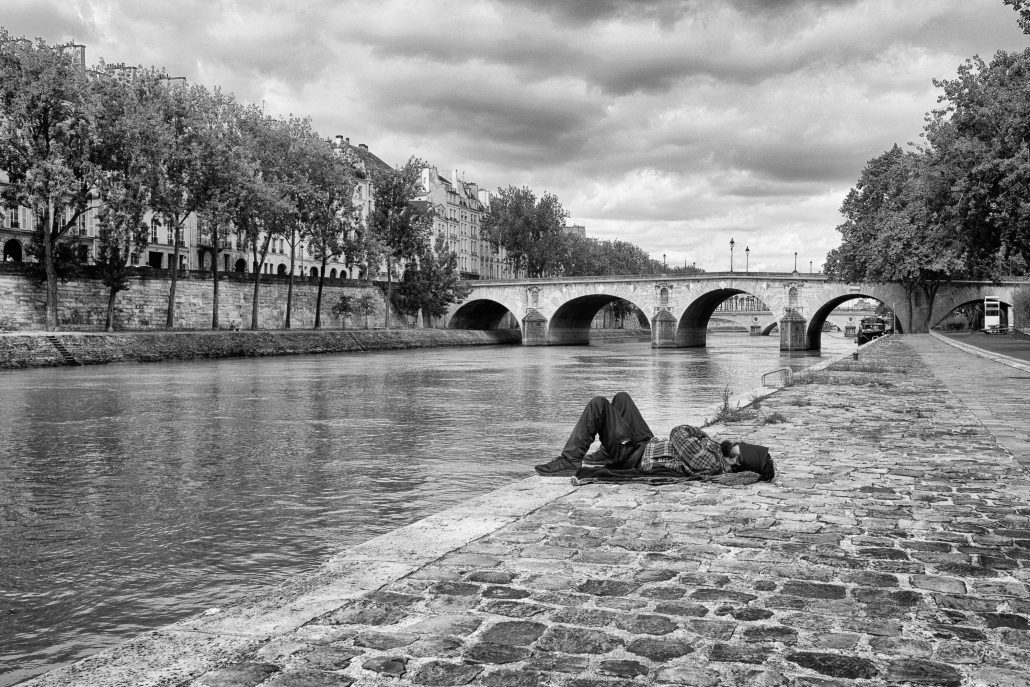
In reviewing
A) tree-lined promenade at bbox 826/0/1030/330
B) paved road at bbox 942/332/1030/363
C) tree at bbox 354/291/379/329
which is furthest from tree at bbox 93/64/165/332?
paved road at bbox 942/332/1030/363

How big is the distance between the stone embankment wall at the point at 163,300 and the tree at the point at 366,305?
68 centimetres

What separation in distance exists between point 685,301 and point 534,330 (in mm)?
14311

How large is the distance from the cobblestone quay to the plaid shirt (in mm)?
347

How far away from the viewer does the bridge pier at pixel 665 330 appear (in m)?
79.4

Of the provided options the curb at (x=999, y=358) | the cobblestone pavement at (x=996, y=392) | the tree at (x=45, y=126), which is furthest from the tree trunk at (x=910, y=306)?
the tree at (x=45, y=126)

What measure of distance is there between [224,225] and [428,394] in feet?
97.7

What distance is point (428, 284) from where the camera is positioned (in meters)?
81.2

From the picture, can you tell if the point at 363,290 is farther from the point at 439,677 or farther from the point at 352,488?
the point at 439,677

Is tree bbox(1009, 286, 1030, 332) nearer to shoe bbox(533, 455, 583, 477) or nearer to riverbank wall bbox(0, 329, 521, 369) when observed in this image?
riverbank wall bbox(0, 329, 521, 369)

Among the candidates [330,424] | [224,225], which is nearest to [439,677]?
[330,424]

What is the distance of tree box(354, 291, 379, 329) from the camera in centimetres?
7675

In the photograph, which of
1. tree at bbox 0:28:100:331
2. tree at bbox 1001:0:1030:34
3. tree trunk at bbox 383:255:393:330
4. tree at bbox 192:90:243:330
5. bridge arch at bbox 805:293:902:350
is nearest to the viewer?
tree at bbox 1001:0:1030:34

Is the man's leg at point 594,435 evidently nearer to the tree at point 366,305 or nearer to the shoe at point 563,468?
the shoe at point 563,468

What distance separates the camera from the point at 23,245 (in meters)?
61.6
